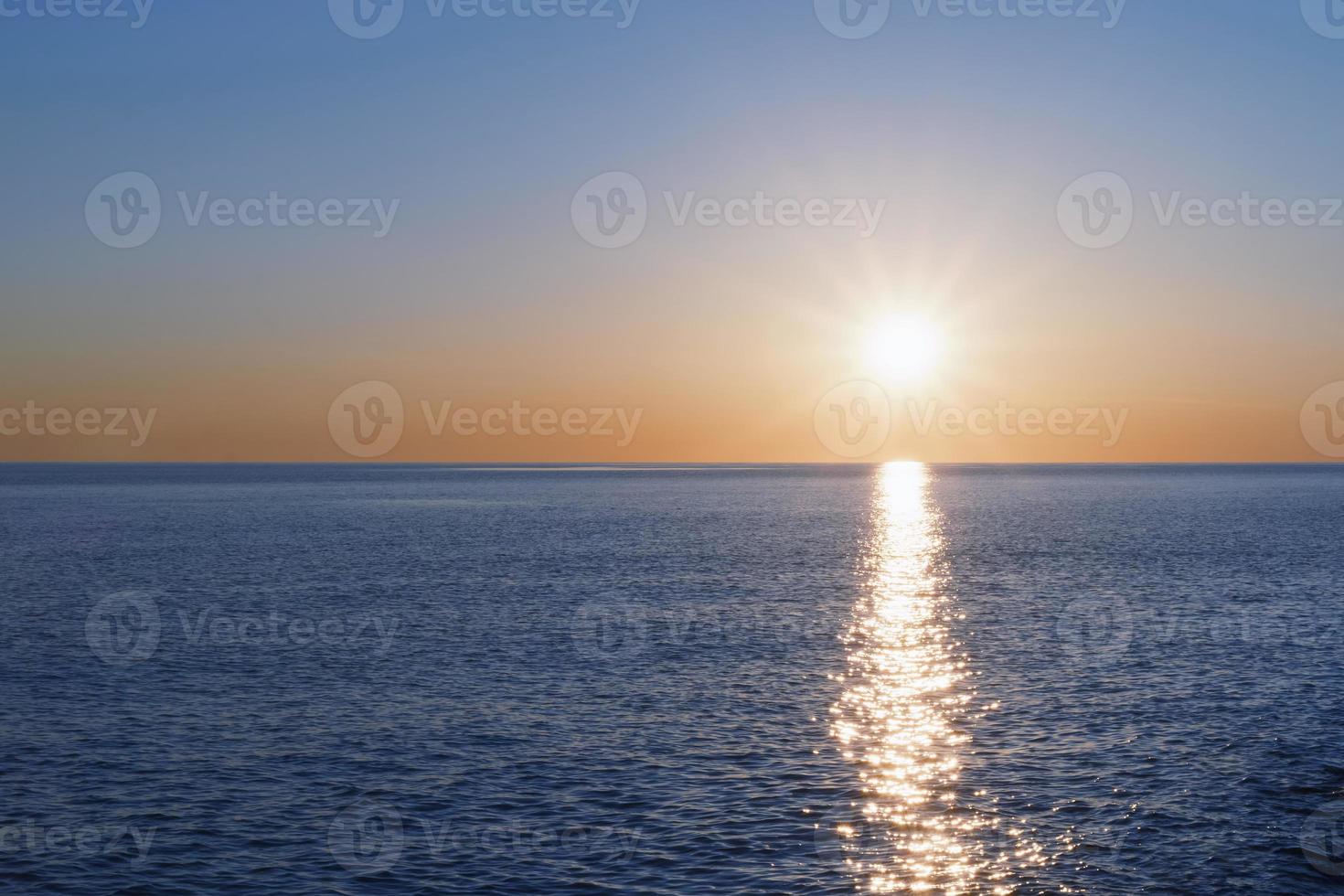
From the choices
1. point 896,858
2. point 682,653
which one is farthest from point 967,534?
point 896,858

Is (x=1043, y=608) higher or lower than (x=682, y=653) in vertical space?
higher

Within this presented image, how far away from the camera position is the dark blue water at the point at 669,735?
88.4 ft

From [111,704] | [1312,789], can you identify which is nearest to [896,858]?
[1312,789]

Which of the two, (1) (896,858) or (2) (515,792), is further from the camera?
(2) (515,792)

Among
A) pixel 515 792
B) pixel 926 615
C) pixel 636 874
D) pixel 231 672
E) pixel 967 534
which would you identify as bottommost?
pixel 636 874

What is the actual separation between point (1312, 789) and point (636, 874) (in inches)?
855

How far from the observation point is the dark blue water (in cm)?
2695

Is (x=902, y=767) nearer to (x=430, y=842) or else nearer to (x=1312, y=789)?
(x=1312, y=789)

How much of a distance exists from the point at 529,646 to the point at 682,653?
336 inches

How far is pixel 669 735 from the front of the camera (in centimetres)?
3841

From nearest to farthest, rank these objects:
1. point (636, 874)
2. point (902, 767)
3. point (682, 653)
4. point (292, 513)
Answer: point (636, 874)
point (902, 767)
point (682, 653)
point (292, 513)

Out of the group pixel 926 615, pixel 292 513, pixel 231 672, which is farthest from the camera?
pixel 292 513

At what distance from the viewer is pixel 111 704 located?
42.3m

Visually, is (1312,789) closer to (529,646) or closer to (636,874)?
(636,874)
